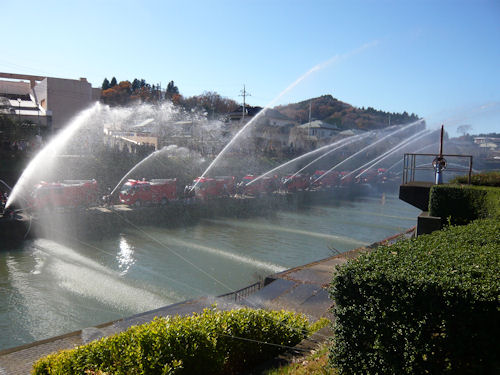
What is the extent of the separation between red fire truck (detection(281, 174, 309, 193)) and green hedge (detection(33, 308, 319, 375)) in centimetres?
3491

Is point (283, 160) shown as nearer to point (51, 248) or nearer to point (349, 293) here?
point (51, 248)

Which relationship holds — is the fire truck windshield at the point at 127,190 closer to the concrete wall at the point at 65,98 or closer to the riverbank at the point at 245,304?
the riverbank at the point at 245,304

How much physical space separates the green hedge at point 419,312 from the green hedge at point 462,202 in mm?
6412

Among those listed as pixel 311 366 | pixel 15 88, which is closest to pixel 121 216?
pixel 311 366

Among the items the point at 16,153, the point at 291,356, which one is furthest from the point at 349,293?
the point at 16,153

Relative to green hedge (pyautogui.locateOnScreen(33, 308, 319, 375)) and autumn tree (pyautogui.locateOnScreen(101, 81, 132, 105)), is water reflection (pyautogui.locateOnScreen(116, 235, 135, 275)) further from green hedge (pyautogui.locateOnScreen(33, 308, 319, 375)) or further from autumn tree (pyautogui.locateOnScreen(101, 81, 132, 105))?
autumn tree (pyautogui.locateOnScreen(101, 81, 132, 105))

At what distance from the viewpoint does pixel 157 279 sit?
537 inches

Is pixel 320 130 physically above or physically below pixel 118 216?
above

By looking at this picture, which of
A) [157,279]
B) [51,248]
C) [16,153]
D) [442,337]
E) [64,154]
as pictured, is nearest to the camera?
[442,337]

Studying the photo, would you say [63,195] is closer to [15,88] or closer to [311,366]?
[311,366]

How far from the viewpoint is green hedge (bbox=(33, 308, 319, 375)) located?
16.3 ft

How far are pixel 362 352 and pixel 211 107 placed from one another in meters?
71.9

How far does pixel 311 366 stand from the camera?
210 inches

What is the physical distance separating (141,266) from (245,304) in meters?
7.08
